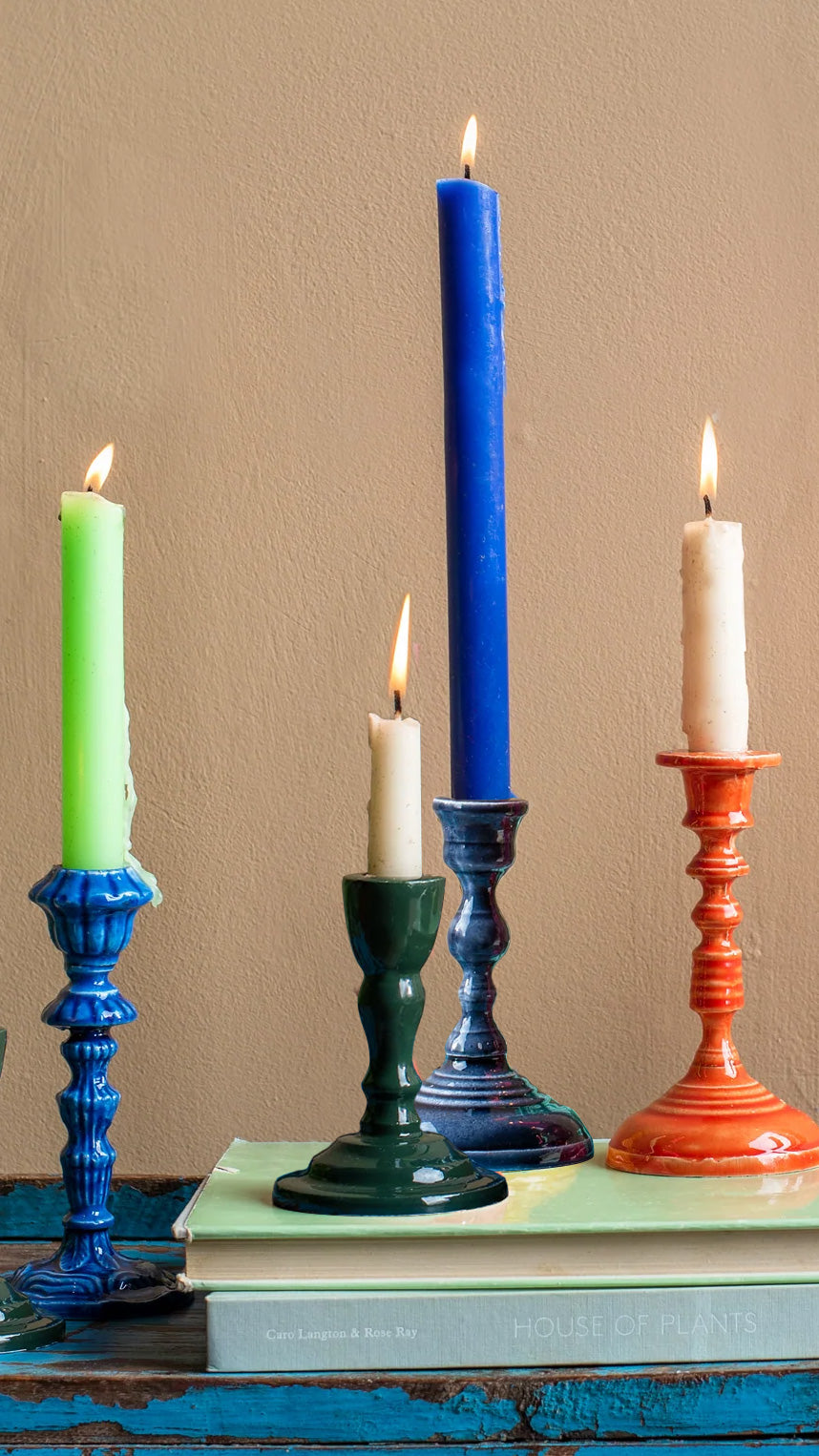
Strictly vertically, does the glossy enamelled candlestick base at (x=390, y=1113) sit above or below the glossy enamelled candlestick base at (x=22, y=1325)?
above

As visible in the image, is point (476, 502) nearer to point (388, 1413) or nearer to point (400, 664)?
point (400, 664)

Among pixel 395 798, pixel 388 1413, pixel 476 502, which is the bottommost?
pixel 388 1413

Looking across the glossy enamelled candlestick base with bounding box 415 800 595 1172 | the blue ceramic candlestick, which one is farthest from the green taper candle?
the glossy enamelled candlestick base with bounding box 415 800 595 1172

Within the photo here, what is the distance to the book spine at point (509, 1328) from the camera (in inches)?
19.0

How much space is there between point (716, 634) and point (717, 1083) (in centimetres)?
17

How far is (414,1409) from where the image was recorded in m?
0.47

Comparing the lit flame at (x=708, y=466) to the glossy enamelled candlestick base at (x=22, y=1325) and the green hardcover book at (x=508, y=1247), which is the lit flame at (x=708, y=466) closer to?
the green hardcover book at (x=508, y=1247)

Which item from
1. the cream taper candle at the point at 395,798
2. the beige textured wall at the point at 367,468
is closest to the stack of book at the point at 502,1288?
the cream taper candle at the point at 395,798

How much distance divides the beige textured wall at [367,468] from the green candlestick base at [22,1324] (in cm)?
22

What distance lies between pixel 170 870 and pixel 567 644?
0.22 m

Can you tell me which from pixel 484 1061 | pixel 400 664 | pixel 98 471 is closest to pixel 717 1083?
pixel 484 1061

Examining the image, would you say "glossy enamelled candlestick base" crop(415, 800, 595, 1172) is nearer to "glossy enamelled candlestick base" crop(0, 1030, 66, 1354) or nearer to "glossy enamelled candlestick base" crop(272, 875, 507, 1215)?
"glossy enamelled candlestick base" crop(272, 875, 507, 1215)

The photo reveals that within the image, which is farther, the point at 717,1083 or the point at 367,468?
the point at 367,468

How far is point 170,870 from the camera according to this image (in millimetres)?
750
